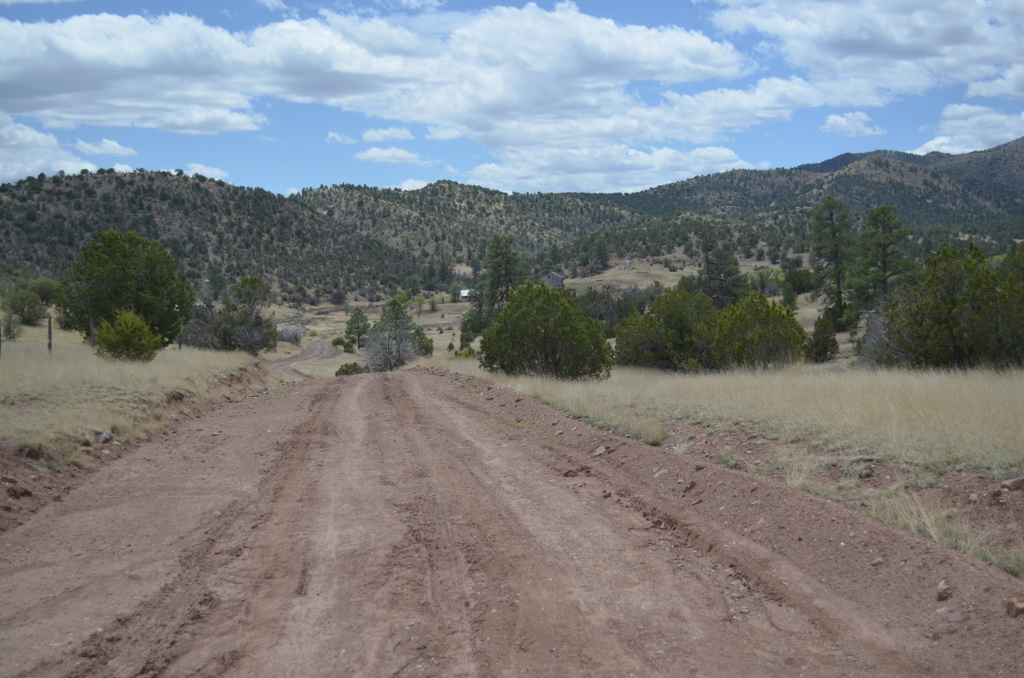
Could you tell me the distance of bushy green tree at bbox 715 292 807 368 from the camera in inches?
934

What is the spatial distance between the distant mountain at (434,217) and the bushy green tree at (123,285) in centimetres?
3798

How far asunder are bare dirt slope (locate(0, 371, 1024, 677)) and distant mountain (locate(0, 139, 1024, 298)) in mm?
69196

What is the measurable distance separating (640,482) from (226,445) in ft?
Result: 24.3

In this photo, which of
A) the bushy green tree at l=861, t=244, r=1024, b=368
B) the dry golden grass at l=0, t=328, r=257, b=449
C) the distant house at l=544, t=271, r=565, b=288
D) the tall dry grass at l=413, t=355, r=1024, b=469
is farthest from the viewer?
the distant house at l=544, t=271, r=565, b=288

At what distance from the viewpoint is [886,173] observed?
158375 mm

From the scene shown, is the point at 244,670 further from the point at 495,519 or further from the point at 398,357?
the point at 398,357

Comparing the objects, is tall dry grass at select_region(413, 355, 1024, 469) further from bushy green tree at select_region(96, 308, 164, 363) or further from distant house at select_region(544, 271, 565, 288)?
distant house at select_region(544, 271, 565, 288)

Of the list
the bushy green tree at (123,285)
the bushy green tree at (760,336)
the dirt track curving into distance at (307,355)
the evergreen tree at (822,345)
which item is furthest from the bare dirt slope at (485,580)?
the dirt track curving into distance at (307,355)

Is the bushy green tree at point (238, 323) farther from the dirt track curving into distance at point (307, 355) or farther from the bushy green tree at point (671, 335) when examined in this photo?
the bushy green tree at point (671, 335)

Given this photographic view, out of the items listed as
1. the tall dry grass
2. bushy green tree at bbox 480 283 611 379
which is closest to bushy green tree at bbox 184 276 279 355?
bushy green tree at bbox 480 283 611 379

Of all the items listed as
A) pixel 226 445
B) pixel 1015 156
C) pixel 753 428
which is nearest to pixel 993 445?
pixel 753 428

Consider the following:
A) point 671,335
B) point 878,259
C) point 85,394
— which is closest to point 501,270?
point 671,335

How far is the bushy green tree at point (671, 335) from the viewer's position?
32188 mm

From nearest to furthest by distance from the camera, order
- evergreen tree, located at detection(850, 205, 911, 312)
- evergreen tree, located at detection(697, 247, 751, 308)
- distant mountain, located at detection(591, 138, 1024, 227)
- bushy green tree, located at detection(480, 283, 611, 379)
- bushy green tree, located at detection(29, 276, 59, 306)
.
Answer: bushy green tree, located at detection(480, 283, 611, 379) < evergreen tree, located at detection(850, 205, 911, 312) < bushy green tree, located at detection(29, 276, 59, 306) < evergreen tree, located at detection(697, 247, 751, 308) < distant mountain, located at detection(591, 138, 1024, 227)
